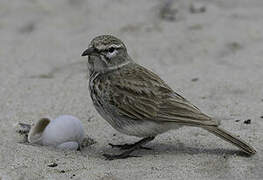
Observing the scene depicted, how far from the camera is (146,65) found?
28.9 feet

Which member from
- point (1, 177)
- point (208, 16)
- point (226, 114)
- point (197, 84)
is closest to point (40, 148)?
point (1, 177)

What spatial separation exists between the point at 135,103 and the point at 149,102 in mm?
145

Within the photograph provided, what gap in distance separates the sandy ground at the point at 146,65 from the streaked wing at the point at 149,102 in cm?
41

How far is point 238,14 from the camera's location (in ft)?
34.0

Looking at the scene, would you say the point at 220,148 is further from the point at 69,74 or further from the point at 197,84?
the point at 69,74

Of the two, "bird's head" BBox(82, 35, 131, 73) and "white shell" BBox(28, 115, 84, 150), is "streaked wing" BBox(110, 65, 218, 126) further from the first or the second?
"white shell" BBox(28, 115, 84, 150)

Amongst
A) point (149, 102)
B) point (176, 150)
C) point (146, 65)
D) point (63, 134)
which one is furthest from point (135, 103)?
point (146, 65)

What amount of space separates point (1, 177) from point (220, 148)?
2.28 meters

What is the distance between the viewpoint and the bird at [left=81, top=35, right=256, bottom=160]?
224 inches

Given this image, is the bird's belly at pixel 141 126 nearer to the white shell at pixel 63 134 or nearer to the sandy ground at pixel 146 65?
the sandy ground at pixel 146 65

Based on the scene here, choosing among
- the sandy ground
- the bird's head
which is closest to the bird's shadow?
the sandy ground

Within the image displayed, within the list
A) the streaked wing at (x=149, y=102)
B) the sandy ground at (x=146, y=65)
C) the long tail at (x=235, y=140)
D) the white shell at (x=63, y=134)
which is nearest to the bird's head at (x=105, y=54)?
the streaked wing at (x=149, y=102)

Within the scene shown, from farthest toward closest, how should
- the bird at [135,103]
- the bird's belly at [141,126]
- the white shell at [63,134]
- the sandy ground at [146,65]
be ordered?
the white shell at [63,134] < the bird's belly at [141,126] < the bird at [135,103] < the sandy ground at [146,65]

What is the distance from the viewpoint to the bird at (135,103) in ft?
18.7
